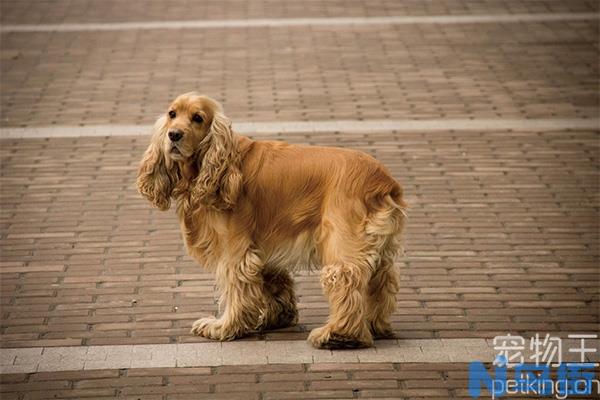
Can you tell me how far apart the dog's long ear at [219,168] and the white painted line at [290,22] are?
30.2 ft

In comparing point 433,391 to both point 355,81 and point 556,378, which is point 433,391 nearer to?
point 556,378

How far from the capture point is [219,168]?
6504mm

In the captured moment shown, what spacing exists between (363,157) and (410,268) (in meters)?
1.91

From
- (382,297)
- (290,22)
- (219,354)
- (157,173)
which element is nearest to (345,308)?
(382,297)

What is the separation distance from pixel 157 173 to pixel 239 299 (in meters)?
1.00

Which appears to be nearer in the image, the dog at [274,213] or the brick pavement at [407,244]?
the dog at [274,213]

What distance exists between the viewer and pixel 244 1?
55.7 feet

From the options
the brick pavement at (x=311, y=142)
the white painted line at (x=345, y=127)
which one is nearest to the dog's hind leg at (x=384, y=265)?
the brick pavement at (x=311, y=142)

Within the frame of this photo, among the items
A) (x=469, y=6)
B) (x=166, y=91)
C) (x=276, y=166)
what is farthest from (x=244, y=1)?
(x=276, y=166)

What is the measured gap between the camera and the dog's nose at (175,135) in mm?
6410

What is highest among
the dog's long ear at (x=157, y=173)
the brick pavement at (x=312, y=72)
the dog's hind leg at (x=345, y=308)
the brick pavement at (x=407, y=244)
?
the dog's long ear at (x=157, y=173)

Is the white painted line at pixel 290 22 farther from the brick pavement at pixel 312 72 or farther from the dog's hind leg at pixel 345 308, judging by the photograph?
the dog's hind leg at pixel 345 308

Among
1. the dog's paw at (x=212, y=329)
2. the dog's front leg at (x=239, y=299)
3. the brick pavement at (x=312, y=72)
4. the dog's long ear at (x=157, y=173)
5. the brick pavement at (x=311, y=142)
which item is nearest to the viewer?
the dog's long ear at (x=157, y=173)

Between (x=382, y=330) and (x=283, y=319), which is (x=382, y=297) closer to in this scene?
(x=382, y=330)
